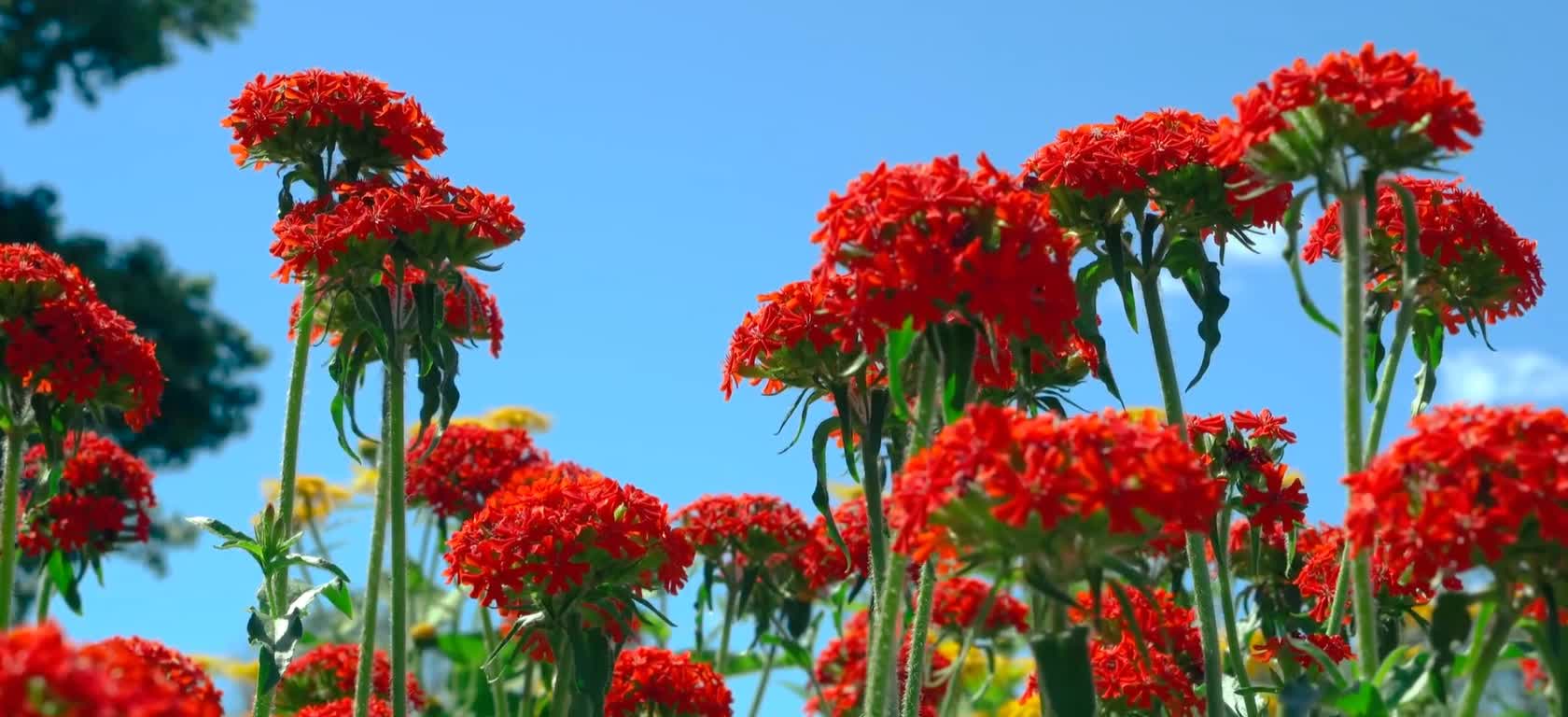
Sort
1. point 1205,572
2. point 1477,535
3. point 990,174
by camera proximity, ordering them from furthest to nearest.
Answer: point 1205,572 → point 990,174 → point 1477,535

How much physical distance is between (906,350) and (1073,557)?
0.45 m

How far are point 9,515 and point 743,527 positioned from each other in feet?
8.32

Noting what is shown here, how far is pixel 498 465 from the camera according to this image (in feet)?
22.5

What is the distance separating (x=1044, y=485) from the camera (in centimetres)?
Result: 254

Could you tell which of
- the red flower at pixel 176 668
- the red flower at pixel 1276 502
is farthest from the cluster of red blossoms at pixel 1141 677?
the red flower at pixel 176 668

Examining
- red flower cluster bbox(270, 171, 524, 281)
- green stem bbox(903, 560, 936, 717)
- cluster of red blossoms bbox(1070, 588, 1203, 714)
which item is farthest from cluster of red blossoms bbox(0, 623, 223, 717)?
red flower cluster bbox(270, 171, 524, 281)

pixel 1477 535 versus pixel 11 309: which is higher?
pixel 11 309

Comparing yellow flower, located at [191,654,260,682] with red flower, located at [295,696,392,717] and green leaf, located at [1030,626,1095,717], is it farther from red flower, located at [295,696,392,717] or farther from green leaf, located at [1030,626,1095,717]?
green leaf, located at [1030,626,1095,717]

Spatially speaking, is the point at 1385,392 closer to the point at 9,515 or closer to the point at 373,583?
the point at 373,583

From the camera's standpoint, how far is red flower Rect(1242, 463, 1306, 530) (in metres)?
4.38

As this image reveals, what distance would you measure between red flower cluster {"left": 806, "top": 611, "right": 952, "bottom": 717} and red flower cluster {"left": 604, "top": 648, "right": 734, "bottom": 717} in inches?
32.0

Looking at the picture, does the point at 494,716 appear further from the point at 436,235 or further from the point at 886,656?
→ the point at 886,656

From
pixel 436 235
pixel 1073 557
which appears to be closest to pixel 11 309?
pixel 436 235

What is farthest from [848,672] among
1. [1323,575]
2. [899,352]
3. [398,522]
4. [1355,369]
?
[899,352]
